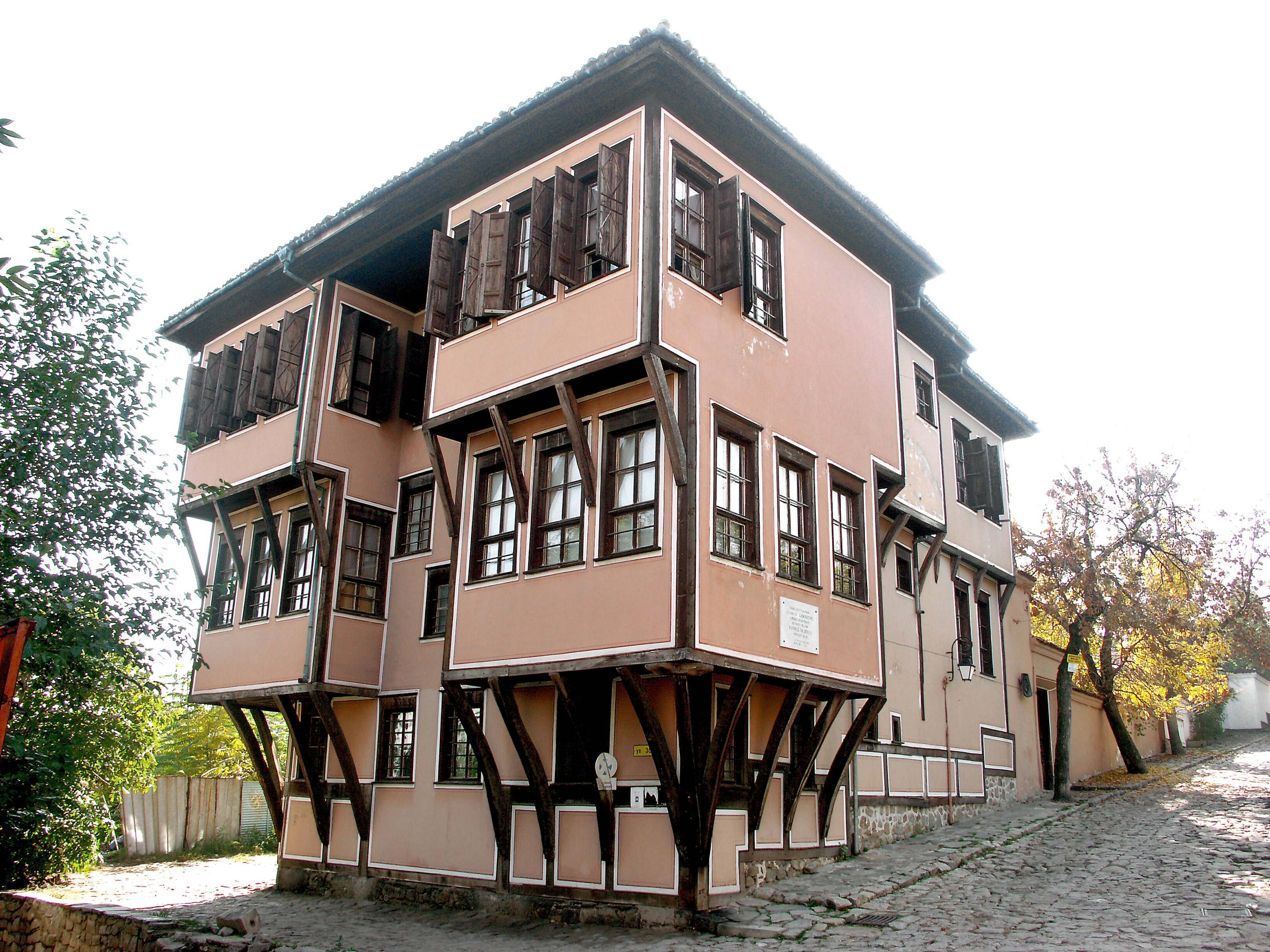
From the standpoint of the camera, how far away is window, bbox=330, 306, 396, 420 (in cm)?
1540

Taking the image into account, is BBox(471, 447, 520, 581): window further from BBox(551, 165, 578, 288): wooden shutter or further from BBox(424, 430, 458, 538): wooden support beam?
BBox(551, 165, 578, 288): wooden shutter

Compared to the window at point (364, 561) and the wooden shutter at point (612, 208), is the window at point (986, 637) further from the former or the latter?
the wooden shutter at point (612, 208)

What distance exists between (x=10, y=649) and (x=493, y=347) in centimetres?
738

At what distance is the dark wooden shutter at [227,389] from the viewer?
1656 cm

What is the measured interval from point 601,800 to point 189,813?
13854 millimetres

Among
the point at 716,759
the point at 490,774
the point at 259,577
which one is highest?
the point at 259,577

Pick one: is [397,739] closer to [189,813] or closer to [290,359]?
[290,359]

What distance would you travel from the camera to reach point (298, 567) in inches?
611

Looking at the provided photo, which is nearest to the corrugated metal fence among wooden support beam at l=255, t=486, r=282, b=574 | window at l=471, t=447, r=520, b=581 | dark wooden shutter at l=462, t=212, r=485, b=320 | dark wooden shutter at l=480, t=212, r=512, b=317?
wooden support beam at l=255, t=486, r=282, b=574

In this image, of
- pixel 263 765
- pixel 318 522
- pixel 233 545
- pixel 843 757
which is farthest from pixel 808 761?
pixel 233 545

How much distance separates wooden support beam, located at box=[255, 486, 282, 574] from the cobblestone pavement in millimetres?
4937

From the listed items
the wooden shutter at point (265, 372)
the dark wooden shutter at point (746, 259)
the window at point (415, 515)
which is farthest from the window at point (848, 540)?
the wooden shutter at point (265, 372)

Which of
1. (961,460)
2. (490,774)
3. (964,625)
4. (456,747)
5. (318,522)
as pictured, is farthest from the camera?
(961,460)

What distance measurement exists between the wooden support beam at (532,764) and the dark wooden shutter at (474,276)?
4421 mm
